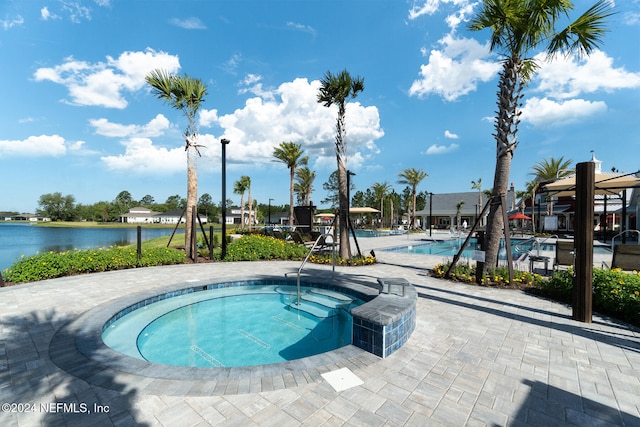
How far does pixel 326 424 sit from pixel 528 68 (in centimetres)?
1017

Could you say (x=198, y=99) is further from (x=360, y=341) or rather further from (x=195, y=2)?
(x=360, y=341)

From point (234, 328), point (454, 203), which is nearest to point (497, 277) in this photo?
point (234, 328)

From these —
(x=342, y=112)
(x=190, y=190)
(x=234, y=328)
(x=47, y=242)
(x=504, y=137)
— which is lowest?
(x=47, y=242)

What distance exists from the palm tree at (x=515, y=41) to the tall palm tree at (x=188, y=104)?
31.7 ft

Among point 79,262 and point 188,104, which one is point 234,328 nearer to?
point 79,262

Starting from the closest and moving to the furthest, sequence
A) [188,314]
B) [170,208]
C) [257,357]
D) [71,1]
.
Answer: [257,357], [188,314], [71,1], [170,208]

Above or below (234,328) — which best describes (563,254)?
above

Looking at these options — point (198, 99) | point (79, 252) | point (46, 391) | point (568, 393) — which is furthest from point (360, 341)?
point (198, 99)

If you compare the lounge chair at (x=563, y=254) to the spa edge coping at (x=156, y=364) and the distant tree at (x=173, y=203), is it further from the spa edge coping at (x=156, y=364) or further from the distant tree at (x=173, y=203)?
the distant tree at (x=173, y=203)

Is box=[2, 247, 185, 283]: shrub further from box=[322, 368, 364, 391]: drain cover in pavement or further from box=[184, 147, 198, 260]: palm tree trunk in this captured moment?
box=[322, 368, 364, 391]: drain cover in pavement

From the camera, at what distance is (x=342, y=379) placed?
2.71 metres

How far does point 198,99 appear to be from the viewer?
10.6 meters

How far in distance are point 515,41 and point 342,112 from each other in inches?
211

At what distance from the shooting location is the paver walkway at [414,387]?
2176 mm
